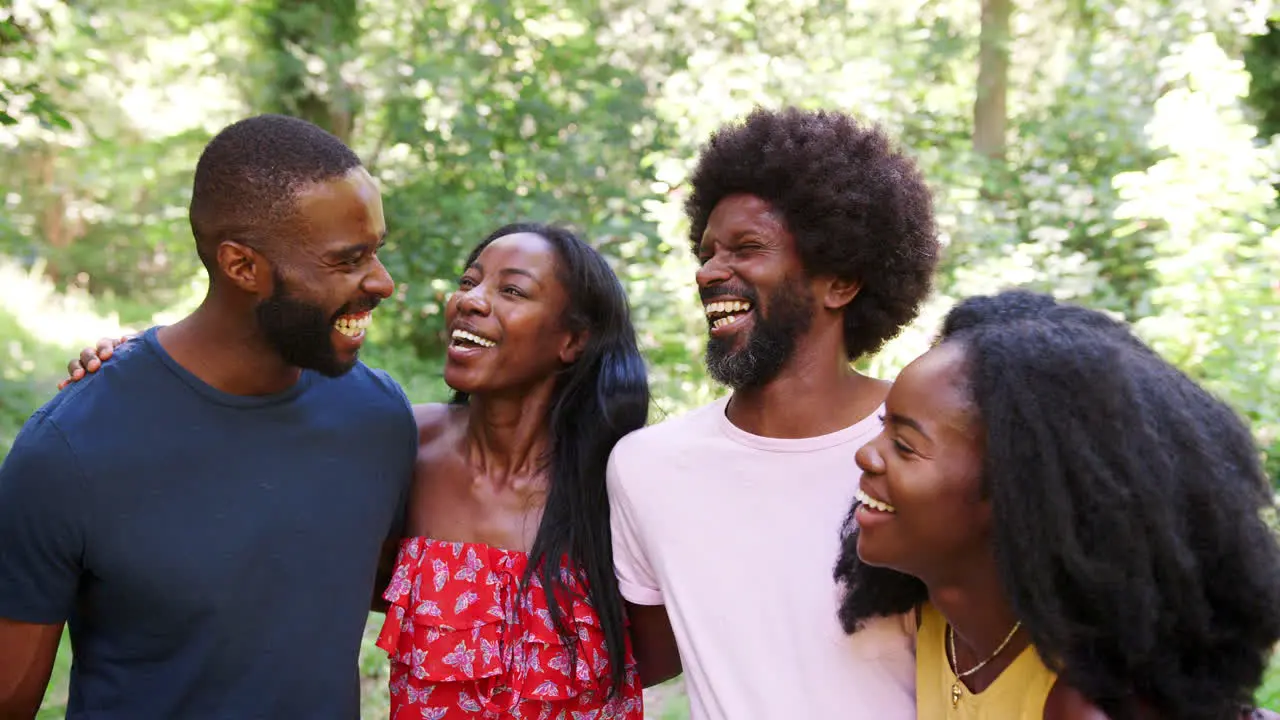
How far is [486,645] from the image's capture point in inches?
108

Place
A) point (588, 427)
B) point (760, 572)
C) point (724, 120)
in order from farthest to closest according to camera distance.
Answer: point (724, 120)
point (588, 427)
point (760, 572)

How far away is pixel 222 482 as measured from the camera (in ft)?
7.93

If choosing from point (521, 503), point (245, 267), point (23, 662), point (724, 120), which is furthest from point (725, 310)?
point (724, 120)

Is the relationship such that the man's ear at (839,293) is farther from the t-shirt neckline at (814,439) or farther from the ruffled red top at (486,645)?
the ruffled red top at (486,645)

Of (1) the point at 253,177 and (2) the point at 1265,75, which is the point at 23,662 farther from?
(2) the point at 1265,75

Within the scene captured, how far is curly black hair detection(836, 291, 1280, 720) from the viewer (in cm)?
162

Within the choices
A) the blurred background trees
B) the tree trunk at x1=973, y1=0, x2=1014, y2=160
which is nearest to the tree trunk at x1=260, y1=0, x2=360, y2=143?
the blurred background trees

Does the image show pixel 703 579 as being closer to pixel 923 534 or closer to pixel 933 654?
pixel 933 654

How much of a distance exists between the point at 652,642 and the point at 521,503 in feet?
1.64

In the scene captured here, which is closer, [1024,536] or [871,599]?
[1024,536]

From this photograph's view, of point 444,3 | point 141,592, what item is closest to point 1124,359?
point 141,592

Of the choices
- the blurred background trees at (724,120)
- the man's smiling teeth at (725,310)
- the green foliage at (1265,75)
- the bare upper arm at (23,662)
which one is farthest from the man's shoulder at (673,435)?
the green foliage at (1265,75)

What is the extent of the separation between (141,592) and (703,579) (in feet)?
3.90

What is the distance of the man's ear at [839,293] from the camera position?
9.12 feet
